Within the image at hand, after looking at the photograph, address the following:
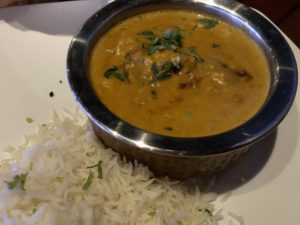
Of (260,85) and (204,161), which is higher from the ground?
(260,85)

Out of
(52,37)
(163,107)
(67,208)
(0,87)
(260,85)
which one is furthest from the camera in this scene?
(52,37)

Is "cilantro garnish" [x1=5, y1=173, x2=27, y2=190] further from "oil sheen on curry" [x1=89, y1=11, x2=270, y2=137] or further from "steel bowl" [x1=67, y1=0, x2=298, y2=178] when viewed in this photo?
"oil sheen on curry" [x1=89, y1=11, x2=270, y2=137]

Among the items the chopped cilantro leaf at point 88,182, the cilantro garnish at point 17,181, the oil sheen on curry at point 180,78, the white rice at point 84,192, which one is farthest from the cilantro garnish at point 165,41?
the cilantro garnish at point 17,181

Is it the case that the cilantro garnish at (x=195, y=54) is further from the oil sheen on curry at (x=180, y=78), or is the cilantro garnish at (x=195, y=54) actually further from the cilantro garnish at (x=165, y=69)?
the cilantro garnish at (x=165, y=69)

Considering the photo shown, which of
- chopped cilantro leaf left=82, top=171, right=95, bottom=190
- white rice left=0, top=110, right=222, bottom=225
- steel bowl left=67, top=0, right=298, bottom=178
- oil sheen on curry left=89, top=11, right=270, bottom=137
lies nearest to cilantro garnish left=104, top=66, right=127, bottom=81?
oil sheen on curry left=89, top=11, right=270, bottom=137

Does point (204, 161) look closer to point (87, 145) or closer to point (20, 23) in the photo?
point (87, 145)

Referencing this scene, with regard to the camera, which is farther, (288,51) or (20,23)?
(20,23)

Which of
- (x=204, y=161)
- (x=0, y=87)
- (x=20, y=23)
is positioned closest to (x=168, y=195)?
(x=204, y=161)
